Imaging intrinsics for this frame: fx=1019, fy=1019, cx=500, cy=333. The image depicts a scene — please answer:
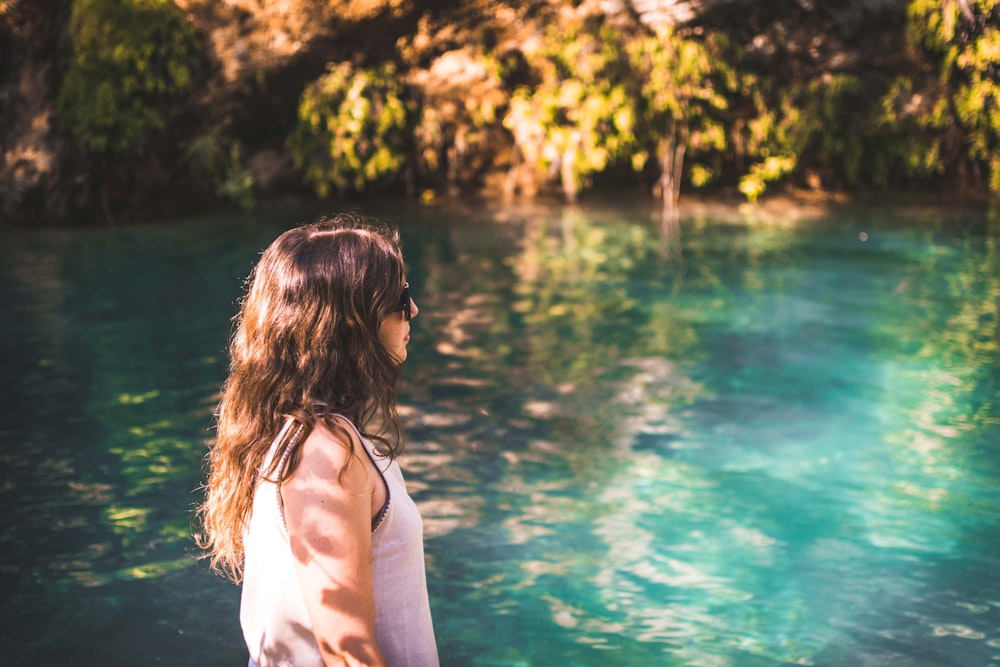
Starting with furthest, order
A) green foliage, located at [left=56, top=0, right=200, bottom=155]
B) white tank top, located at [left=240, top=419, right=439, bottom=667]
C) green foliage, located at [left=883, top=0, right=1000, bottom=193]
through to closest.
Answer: green foliage, located at [left=56, top=0, right=200, bottom=155] → green foliage, located at [left=883, top=0, right=1000, bottom=193] → white tank top, located at [left=240, top=419, right=439, bottom=667]

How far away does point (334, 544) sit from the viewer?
1.84m

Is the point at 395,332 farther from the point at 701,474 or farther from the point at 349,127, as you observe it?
the point at 349,127

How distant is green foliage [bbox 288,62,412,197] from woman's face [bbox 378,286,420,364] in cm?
1486

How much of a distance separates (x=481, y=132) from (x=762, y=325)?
988 cm

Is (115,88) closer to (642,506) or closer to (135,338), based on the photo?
(135,338)

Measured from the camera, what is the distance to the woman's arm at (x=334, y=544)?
1.84 m

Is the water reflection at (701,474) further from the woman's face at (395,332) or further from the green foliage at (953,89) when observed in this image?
the green foliage at (953,89)

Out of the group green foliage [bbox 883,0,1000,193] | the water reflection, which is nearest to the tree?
green foliage [bbox 883,0,1000,193]

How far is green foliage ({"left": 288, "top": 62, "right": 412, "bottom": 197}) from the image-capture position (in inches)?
647

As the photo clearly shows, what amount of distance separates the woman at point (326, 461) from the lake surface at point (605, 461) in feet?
7.33

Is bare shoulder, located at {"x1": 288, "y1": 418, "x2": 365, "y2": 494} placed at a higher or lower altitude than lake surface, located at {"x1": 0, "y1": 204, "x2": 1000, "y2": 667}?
higher

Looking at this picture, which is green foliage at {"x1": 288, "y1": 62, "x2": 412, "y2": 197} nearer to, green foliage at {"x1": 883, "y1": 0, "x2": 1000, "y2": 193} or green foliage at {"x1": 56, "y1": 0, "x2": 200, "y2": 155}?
green foliage at {"x1": 56, "y1": 0, "x2": 200, "y2": 155}

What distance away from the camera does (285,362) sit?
6.68 feet

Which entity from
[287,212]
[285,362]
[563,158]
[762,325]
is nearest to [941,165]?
[563,158]
